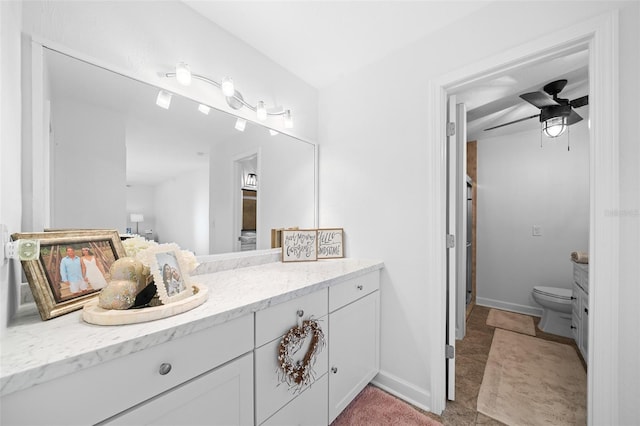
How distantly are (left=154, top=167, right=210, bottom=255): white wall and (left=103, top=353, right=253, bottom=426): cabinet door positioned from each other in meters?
0.76

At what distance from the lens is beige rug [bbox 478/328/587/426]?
5.05 feet

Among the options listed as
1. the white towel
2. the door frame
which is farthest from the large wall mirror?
the white towel

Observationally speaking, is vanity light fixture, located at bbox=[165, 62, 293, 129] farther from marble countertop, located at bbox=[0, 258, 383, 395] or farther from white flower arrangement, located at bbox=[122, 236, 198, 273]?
marble countertop, located at bbox=[0, 258, 383, 395]

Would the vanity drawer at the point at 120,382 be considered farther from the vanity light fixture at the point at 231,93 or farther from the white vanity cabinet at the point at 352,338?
the vanity light fixture at the point at 231,93

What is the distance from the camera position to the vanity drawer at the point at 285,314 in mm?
1040

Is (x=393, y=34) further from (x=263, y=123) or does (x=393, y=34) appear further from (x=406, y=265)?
(x=406, y=265)

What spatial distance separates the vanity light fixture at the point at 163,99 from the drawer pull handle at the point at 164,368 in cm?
122

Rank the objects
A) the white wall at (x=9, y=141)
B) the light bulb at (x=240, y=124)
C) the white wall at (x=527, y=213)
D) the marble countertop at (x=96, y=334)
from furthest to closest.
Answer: the white wall at (x=527, y=213) → the light bulb at (x=240, y=124) → the white wall at (x=9, y=141) → the marble countertop at (x=96, y=334)

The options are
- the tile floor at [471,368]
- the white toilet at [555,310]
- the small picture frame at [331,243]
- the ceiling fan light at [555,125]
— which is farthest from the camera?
the white toilet at [555,310]

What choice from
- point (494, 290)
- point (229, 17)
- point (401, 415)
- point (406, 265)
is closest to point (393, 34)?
point (229, 17)

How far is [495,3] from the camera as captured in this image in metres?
1.40

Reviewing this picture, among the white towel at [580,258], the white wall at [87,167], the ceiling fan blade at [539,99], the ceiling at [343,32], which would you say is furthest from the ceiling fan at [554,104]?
the white wall at [87,167]

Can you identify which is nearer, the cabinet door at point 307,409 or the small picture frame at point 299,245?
the cabinet door at point 307,409

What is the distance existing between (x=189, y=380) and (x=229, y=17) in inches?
71.7
